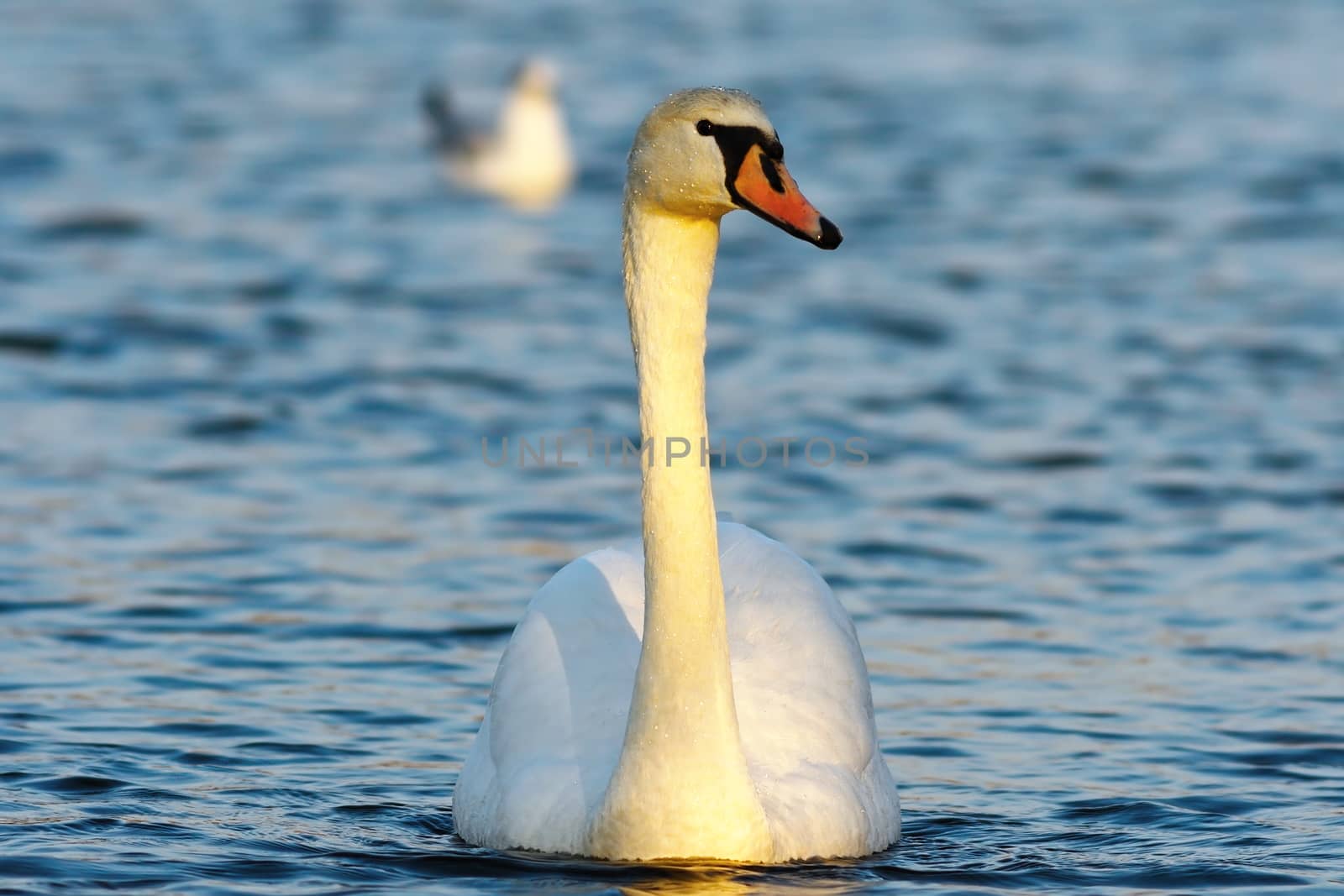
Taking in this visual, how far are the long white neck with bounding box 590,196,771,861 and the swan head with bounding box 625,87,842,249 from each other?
114 millimetres

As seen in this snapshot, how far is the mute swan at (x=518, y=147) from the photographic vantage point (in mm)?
21203

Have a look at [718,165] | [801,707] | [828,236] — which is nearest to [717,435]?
[801,707]

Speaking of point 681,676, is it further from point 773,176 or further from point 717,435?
point 717,435

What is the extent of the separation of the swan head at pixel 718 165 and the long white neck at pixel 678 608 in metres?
0.11

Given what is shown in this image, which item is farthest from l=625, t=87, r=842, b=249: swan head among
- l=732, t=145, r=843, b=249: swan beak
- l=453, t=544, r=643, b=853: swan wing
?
l=453, t=544, r=643, b=853: swan wing

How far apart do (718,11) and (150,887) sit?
22.4m

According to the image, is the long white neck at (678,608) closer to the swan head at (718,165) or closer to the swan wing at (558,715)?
the swan head at (718,165)

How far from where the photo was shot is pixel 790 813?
675 cm

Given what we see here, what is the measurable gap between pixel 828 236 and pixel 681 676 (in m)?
1.31

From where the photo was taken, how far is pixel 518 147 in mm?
20953

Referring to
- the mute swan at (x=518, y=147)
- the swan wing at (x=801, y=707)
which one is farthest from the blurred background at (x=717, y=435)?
the mute swan at (x=518, y=147)

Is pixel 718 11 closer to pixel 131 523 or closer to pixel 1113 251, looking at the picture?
pixel 1113 251

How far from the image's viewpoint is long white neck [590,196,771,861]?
20.9 ft

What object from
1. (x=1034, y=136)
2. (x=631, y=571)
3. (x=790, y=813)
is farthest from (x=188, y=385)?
(x=1034, y=136)
